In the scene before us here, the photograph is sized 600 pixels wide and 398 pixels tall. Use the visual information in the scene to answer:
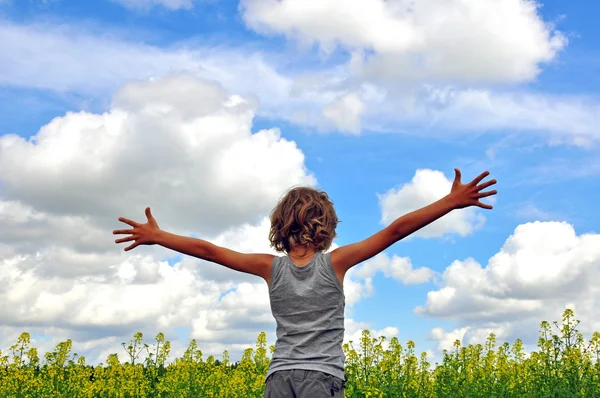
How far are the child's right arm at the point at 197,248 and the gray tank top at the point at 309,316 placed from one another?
0.52 ft

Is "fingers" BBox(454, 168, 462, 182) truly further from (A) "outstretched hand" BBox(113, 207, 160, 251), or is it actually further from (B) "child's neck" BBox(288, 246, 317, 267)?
(A) "outstretched hand" BBox(113, 207, 160, 251)

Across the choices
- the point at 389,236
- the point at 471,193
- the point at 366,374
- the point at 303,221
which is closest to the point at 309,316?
the point at 303,221

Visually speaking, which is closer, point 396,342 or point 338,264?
point 338,264

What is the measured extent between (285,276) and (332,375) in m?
0.73

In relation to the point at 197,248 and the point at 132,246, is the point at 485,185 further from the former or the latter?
the point at 132,246

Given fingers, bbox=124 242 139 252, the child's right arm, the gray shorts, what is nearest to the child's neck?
the child's right arm

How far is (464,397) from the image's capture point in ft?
31.5

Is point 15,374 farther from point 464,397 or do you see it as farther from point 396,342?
point 464,397

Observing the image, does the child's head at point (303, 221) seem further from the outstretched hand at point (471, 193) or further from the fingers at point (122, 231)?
the fingers at point (122, 231)

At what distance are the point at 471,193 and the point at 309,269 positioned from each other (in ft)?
4.16

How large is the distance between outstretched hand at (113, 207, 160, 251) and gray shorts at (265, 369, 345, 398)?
62.7 inches

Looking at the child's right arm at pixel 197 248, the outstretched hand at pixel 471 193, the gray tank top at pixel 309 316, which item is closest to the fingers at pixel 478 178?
the outstretched hand at pixel 471 193

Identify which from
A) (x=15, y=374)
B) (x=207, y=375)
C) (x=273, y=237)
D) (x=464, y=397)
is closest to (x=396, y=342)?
(x=464, y=397)

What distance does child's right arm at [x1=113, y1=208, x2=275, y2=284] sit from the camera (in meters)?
4.61
